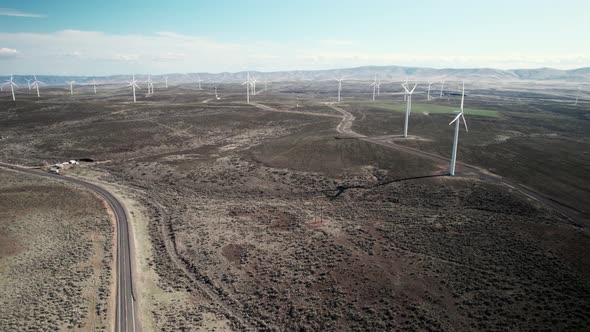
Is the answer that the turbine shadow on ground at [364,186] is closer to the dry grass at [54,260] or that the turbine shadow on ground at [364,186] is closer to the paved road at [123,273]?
the paved road at [123,273]

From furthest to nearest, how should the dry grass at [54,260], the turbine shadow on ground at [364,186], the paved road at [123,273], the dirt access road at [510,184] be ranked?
the turbine shadow on ground at [364,186] < the dirt access road at [510,184] < the dry grass at [54,260] < the paved road at [123,273]

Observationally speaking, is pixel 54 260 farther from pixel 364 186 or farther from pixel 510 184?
pixel 510 184

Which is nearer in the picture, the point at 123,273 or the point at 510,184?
the point at 123,273

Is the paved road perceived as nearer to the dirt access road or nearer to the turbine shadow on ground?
the turbine shadow on ground

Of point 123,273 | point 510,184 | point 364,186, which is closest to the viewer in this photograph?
point 123,273

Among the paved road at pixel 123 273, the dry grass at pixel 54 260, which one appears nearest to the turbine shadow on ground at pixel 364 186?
the paved road at pixel 123 273

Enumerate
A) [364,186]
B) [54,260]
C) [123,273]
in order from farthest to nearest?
[364,186] < [54,260] < [123,273]

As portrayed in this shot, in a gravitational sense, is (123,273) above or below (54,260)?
below

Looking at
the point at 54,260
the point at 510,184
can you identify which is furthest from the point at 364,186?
the point at 54,260

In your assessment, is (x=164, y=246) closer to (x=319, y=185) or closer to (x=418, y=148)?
(x=319, y=185)

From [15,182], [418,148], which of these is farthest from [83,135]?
[418,148]
